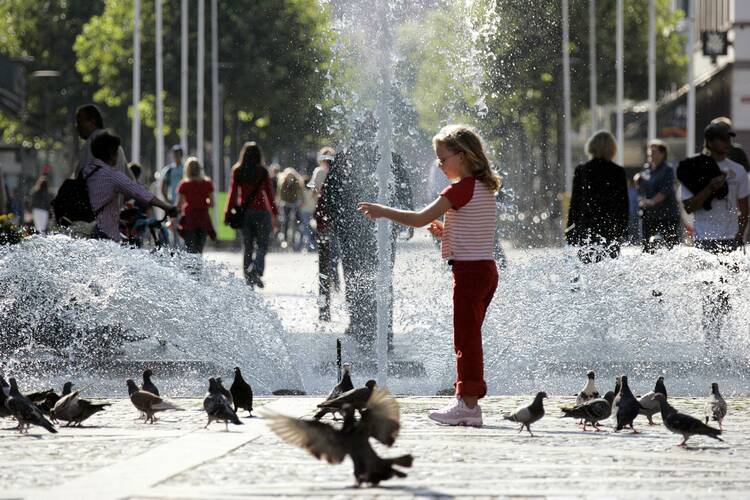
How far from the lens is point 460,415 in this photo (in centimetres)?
1064

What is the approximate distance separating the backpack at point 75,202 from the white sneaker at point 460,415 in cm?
586

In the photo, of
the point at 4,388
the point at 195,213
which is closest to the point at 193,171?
the point at 195,213

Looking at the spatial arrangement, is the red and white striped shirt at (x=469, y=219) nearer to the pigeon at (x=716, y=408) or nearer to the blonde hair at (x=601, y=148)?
the pigeon at (x=716, y=408)

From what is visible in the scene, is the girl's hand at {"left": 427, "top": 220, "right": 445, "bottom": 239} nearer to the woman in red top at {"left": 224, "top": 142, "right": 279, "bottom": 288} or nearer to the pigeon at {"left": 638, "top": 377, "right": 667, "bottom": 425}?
the pigeon at {"left": 638, "top": 377, "right": 667, "bottom": 425}

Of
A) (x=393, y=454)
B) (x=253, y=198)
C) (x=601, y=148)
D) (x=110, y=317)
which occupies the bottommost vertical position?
(x=393, y=454)

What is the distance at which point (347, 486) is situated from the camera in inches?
316

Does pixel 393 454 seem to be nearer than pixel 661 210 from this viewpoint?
Yes

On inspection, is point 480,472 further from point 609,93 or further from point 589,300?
point 609,93

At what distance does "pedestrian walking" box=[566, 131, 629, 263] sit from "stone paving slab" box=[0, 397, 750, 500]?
17.8ft

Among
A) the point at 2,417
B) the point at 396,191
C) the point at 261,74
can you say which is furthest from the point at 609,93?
the point at 2,417

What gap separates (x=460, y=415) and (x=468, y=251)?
0.95 m

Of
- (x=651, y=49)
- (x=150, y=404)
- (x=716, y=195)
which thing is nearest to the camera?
(x=150, y=404)

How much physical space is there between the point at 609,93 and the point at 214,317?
59.4 m

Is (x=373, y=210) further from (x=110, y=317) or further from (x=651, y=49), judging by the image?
(x=651, y=49)
